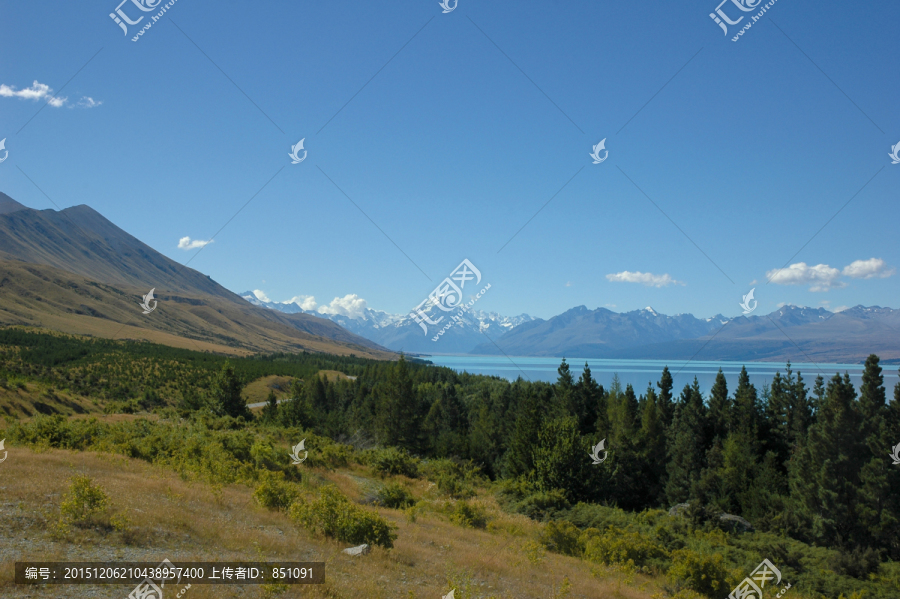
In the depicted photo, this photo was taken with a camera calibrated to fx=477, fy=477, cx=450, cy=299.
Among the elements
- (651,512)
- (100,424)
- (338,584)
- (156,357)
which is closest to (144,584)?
(338,584)

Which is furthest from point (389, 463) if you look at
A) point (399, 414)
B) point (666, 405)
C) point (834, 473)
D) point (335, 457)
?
point (666, 405)

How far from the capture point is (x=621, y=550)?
21.3m

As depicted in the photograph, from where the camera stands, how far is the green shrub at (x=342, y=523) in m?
15.0

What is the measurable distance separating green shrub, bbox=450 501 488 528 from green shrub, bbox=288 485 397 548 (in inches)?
371

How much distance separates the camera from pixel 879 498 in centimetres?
3800

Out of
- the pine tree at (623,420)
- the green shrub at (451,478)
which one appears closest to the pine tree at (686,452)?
the pine tree at (623,420)

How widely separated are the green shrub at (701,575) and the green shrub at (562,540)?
4279mm

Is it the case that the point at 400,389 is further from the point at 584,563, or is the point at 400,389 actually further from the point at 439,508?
the point at 584,563

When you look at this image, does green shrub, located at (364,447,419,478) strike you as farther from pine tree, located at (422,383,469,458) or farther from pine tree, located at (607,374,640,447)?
pine tree, located at (607,374,640,447)

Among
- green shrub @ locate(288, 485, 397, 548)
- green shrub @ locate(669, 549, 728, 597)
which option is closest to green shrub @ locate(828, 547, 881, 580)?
green shrub @ locate(669, 549, 728, 597)

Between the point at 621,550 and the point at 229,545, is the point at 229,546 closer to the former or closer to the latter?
the point at 229,545

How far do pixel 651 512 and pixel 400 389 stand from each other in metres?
37.4

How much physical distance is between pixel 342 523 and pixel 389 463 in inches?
956

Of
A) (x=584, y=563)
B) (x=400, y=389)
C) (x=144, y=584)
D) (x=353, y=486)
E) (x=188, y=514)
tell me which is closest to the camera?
(x=144, y=584)
